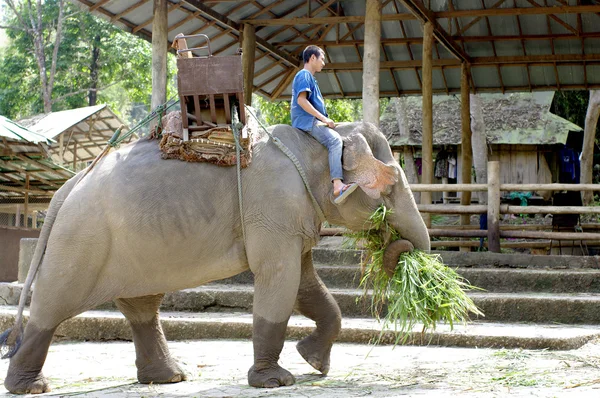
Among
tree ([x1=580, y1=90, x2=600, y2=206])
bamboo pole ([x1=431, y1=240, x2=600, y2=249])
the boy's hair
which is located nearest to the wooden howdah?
the boy's hair

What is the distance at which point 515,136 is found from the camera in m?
25.8

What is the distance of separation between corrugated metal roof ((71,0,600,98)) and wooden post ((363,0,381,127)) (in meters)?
1.77

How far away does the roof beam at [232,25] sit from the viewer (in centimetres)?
1294

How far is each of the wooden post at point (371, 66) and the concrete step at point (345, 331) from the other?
3.42m

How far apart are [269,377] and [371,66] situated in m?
6.57

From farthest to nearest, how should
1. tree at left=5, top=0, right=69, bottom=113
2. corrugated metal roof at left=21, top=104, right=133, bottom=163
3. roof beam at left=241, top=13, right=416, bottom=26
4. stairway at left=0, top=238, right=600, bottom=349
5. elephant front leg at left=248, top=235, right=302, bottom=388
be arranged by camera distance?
tree at left=5, top=0, right=69, bottom=113, corrugated metal roof at left=21, top=104, right=133, bottom=163, roof beam at left=241, top=13, right=416, bottom=26, stairway at left=0, top=238, right=600, bottom=349, elephant front leg at left=248, top=235, right=302, bottom=388

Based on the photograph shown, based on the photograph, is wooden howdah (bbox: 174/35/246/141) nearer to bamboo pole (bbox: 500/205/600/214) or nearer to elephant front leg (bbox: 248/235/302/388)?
elephant front leg (bbox: 248/235/302/388)

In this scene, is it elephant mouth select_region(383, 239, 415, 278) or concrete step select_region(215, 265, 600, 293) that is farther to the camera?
concrete step select_region(215, 265, 600, 293)

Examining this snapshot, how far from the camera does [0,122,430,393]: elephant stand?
5.19 metres

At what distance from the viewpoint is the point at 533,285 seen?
9.07 meters

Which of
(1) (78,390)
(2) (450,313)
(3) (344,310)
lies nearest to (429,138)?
(3) (344,310)

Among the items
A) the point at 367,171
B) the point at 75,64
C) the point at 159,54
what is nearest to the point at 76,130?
the point at 75,64

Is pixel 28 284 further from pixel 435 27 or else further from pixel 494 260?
pixel 435 27

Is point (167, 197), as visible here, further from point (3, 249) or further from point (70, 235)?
point (3, 249)
